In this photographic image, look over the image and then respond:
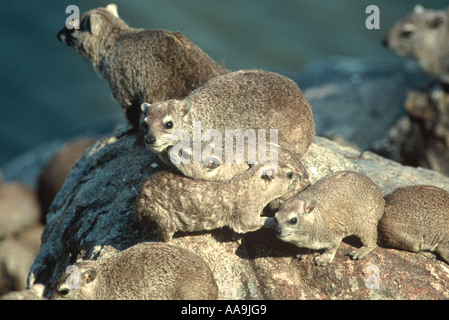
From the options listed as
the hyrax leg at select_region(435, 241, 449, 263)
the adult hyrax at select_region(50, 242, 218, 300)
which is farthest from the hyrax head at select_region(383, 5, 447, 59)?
the adult hyrax at select_region(50, 242, 218, 300)

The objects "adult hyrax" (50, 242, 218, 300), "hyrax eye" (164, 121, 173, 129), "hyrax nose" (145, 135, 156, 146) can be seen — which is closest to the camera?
"adult hyrax" (50, 242, 218, 300)

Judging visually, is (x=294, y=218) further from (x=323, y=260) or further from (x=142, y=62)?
(x=142, y=62)

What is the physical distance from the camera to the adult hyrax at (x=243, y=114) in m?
5.71

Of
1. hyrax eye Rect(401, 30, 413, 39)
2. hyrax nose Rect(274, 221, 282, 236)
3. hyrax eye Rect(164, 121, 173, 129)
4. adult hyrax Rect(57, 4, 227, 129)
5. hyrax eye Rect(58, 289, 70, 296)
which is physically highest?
adult hyrax Rect(57, 4, 227, 129)

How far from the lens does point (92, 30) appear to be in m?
7.68

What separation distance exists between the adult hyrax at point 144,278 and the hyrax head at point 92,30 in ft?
13.1

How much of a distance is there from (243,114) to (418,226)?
2.08m

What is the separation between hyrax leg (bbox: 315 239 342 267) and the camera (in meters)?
4.95

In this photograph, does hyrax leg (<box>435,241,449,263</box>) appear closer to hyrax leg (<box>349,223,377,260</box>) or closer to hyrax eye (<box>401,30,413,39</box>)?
hyrax leg (<box>349,223,377,260</box>)

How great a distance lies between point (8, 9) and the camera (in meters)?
19.5

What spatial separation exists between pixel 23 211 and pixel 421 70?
9.03m

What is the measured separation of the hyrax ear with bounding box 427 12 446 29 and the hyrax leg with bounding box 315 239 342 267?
8.93 metres

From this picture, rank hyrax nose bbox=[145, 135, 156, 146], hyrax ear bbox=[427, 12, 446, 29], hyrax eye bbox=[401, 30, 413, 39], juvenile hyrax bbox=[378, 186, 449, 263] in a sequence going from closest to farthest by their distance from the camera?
juvenile hyrax bbox=[378, 186, 449, 263], hyrax nose bbox=[145, 135, 156, 146], hyrax ear bbox=[427, 12, 446, 29], hyrax eye bbox=[401, 30, 413, 39]

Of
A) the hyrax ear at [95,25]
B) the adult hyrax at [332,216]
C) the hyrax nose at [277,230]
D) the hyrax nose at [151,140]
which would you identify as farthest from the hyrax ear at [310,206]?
the hyrax ear at [95,25]
